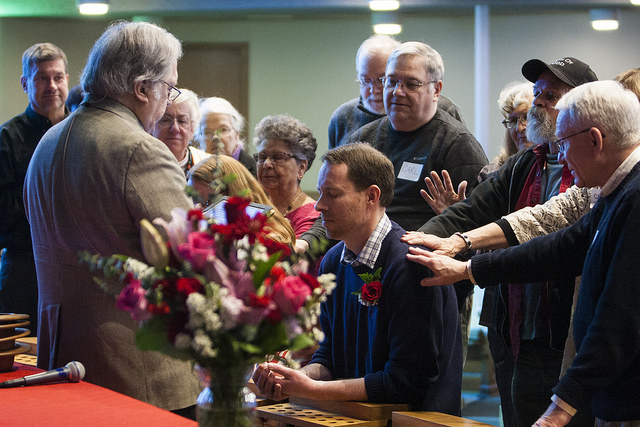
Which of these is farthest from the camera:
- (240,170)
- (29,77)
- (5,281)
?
(29,77)

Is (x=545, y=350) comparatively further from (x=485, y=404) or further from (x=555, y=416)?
(x=485, y=404)

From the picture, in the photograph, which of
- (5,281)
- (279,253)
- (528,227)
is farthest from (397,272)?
(5,281)

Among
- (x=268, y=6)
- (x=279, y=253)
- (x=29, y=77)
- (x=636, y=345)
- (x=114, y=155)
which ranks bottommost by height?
(x=636, y=345)

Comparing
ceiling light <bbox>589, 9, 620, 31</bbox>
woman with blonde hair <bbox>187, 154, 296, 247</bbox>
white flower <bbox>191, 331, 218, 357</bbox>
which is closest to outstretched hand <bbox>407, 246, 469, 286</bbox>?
woman with blonde hair <bbox>187, 154, 296, 247</bbox>

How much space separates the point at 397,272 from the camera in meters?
2.21

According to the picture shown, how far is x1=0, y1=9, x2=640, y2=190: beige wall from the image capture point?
6.91m

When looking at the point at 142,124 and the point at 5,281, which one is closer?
the point at 142,124

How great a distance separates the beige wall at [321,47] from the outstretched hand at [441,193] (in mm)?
4101

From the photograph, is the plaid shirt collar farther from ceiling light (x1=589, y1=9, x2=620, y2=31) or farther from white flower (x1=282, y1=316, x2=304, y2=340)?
ceiling light (x1=589, y1=9, x2=620, y2=31)

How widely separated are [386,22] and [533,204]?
4771 millimetres

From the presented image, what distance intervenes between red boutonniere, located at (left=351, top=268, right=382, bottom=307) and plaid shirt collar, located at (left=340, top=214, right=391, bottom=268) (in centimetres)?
6

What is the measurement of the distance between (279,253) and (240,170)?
1.67 metres

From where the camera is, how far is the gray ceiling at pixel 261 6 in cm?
673

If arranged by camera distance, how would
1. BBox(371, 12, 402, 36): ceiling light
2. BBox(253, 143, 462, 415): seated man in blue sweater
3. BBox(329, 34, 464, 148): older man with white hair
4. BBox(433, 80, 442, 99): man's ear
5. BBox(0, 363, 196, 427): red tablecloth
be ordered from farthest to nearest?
1. BBox(371, 12, 402, 36): ceiling light
2. BBox(329, 34, 464, 148): older man with white hair
3. BBox(433, 80, 442, 99): man's ear
4. BBox(253, 143, 462, 415): seated man in blue sweater
5. BBox(0, 363, 196, 427): red tablecloth
